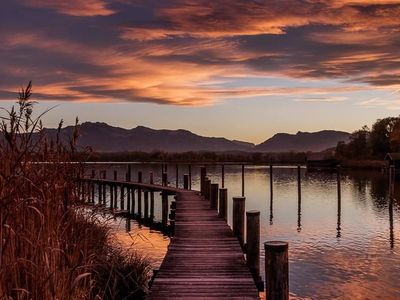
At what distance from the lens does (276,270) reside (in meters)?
6.61

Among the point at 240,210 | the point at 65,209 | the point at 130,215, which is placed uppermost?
the point at 65,209

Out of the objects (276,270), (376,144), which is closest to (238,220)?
(276,270)

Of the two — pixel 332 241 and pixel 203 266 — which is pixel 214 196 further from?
pixel 203 266

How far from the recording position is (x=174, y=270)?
955 cm

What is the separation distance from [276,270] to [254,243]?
486cm

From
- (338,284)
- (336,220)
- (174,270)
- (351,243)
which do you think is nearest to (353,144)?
(336,220)

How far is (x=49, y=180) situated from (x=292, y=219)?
25.1 m

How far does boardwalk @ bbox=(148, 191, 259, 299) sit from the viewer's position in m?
8.12

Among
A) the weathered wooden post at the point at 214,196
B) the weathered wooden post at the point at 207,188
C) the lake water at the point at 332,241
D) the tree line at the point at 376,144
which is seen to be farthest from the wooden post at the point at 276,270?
the tree line at the point at 376,144

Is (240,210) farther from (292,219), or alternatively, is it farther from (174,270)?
(292,219)

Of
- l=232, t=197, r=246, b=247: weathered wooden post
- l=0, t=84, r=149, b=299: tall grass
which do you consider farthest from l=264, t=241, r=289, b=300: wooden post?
l=232, t=197, r=246, b=247: weathered wooden post

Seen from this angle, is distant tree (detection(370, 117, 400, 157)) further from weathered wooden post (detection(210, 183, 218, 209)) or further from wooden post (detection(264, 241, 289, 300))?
wooden post (detection(264, 241, 289, 300))

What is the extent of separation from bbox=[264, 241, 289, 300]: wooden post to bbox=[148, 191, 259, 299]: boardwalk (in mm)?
1131

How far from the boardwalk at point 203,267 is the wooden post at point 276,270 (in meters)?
1.13
